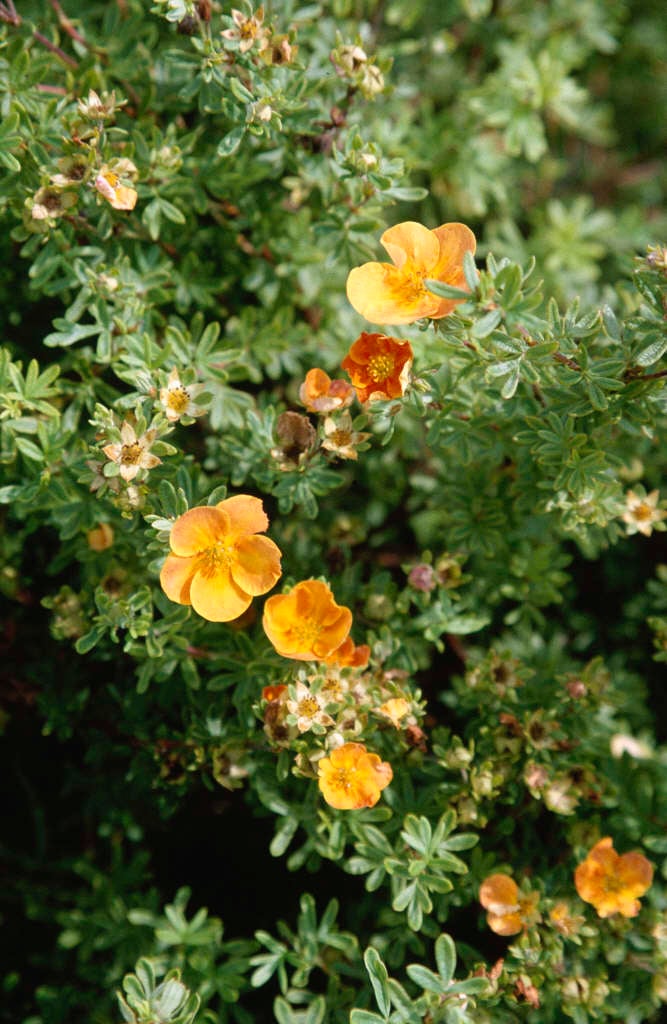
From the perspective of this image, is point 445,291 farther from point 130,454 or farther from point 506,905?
point 506,905

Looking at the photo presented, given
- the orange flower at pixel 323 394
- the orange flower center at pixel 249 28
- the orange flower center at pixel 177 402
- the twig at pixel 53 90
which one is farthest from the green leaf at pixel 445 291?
the twig at pixel 53 90

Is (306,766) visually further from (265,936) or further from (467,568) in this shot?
(467,568)

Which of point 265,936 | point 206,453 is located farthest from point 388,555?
point 265,936

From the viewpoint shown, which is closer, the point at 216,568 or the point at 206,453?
the point at 216,568

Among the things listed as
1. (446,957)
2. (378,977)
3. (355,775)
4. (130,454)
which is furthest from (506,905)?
(130,454)

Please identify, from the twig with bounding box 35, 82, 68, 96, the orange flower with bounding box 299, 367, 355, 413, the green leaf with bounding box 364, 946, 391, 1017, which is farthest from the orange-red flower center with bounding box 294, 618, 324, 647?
the twig with bounding box 35, 82, 68, 96

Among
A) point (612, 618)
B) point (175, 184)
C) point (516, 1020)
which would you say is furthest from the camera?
point (612, 618)

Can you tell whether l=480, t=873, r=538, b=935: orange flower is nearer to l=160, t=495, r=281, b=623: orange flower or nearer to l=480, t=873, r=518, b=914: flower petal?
l=480, t=873, r=518, b=914: flower petal
